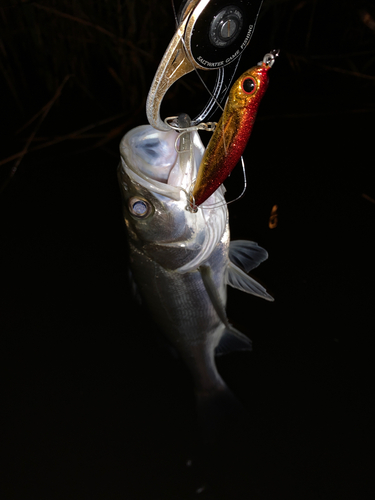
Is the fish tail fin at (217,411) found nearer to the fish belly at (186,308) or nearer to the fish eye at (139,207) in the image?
the fish belly at (186,308)

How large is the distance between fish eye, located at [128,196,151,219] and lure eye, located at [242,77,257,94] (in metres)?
0.48

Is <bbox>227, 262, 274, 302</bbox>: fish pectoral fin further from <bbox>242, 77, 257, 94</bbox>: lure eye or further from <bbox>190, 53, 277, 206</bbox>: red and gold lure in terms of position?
<bbox>242, 77, 257, 94</bbox>: lure eye

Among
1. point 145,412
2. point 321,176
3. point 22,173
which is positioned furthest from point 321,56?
point 145,412

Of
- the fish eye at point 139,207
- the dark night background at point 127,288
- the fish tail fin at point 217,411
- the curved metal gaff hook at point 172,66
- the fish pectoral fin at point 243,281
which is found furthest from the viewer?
the fish tail fin at point 217,411

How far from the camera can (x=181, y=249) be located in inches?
40.9

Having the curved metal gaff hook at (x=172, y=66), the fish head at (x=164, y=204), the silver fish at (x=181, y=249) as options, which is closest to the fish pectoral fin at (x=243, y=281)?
the silver fish at (x=181, y=249)

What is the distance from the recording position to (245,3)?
553mm

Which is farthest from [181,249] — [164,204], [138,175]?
[138,175]

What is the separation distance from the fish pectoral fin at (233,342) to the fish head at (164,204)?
0.47m

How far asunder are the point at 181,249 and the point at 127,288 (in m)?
0.96

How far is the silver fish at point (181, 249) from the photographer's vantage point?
2.78ft

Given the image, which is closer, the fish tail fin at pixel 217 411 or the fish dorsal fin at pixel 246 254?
the fish dorsal fin at pixel 246 254

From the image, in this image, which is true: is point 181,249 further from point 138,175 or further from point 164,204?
point 138,175

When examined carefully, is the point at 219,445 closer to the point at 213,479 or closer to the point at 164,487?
the point at 213,479
